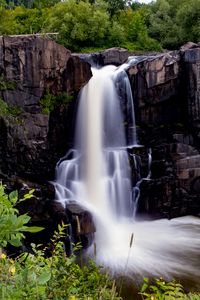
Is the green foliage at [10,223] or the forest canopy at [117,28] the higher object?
the forest canopy at [117,28]

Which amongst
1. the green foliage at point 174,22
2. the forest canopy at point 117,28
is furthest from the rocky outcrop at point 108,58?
the green foliage at point 174,22

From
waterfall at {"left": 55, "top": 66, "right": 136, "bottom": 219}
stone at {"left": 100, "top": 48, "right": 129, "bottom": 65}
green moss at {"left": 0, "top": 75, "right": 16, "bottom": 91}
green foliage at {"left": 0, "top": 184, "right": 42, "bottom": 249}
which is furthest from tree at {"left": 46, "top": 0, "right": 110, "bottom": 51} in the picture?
green foliage at {"left": 0, "top": 184, "right": 42, "bottom": 249}

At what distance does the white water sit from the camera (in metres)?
12.0

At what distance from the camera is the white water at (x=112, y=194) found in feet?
39.4

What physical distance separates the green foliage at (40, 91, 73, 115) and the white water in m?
1.01

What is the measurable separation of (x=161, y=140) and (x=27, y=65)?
6.94 metres

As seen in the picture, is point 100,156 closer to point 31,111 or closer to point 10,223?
point 31,111

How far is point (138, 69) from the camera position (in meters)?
17.3

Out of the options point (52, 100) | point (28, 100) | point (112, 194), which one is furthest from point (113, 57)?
point (112, 194)

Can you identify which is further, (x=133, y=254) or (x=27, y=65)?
(x=27, y=65)

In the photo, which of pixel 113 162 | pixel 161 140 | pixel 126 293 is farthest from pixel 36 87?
pixel 126 293

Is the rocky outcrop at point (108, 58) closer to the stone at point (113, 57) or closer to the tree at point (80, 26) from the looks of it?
the stone at point (113, 57)

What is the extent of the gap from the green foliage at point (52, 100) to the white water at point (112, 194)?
1.01 metres

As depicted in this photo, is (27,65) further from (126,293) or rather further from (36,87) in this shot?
(126,293)
